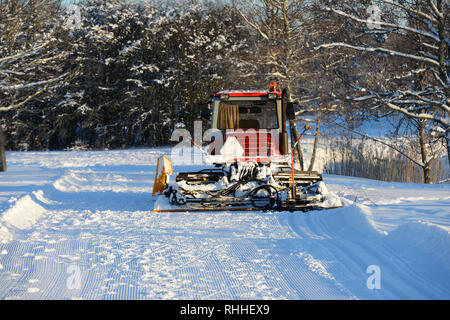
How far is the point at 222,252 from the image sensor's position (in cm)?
550

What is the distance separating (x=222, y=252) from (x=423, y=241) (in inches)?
88.3

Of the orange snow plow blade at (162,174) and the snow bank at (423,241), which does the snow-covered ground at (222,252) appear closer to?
the snow bank at (423,241)

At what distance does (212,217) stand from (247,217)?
1.97ft

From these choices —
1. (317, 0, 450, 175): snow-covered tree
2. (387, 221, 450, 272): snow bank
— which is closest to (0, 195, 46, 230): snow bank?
(387, 221, 450, 272): snow bank

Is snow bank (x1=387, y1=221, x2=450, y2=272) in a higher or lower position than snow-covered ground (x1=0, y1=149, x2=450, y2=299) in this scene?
higher

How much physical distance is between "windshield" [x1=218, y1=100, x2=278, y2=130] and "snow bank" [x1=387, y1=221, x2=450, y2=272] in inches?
202

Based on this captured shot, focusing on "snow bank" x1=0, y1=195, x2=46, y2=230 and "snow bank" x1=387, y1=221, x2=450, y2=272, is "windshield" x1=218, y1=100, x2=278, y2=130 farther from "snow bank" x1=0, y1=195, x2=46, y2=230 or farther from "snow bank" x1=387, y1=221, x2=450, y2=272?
"snow bank" x1=387, y1=221, x2=450, y2=272

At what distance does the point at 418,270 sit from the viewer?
4.52 metres

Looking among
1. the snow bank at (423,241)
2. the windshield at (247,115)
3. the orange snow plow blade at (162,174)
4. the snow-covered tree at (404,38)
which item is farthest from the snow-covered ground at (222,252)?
the snow-covered tree at (404,38)

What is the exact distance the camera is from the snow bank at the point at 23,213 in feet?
24.3

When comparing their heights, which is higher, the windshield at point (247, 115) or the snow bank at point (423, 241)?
the windshield at point (247, 115)

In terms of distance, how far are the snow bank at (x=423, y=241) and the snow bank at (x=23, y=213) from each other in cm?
546

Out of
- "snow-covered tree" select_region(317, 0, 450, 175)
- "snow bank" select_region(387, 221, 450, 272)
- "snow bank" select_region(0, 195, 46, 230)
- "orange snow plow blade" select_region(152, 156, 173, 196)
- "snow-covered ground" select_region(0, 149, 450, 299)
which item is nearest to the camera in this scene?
"snow-covered ground" select_region(0, 149, 450, 299)

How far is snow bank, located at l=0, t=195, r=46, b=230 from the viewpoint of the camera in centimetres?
740
